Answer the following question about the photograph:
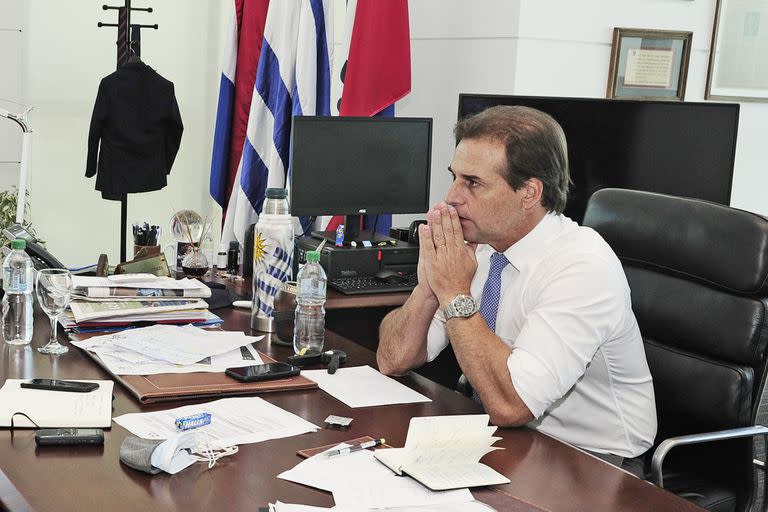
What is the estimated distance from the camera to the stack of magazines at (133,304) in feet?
7.11

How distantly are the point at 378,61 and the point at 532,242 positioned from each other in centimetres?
202

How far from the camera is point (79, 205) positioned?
16.5 feet

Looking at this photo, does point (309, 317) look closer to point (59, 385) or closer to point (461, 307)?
point (461, 307)

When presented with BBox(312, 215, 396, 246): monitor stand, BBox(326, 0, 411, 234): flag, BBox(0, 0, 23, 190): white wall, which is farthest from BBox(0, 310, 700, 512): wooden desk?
BBox(0, 0, 23, 190): white wall

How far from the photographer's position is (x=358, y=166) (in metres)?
3.22

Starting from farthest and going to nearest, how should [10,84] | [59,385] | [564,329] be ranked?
[10,84], [564,329], [59,385]

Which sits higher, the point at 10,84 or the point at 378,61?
the point at 378,61

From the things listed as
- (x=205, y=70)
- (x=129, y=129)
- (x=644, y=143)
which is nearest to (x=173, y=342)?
(x=644, y=143)

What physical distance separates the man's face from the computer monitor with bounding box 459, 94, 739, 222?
1263 mm

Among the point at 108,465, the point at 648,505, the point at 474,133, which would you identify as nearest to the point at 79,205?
the point at 474,133

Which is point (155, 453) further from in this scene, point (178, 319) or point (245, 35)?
point (245, 35)

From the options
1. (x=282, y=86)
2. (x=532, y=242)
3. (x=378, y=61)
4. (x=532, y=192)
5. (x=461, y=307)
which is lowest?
(x=461, y=307)

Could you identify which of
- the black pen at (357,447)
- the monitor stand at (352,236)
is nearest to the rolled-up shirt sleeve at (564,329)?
the black pen at (357,447)

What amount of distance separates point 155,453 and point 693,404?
126 cm
